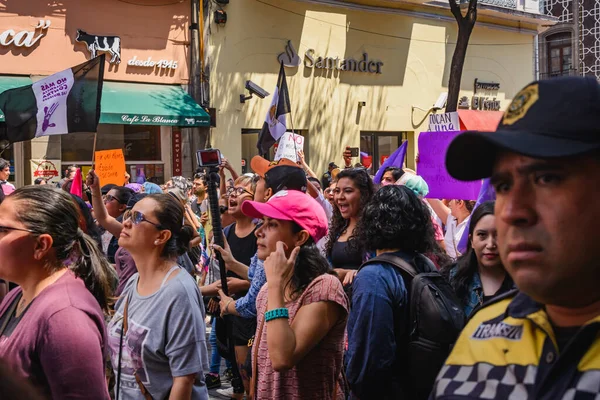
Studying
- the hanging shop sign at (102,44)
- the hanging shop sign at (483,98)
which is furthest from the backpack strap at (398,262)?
the hanging shop sign at (483,98)

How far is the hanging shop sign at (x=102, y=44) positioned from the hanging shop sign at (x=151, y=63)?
0.37 metres

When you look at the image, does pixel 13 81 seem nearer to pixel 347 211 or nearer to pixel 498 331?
pixel 347 211

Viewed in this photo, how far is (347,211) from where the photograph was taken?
19.7 ft

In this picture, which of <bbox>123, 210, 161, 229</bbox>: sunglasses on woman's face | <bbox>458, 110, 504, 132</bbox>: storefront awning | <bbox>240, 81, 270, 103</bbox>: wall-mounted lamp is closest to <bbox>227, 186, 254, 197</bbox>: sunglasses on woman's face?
<bbox>458, 110, 504, 132</bbox>: storefront awning

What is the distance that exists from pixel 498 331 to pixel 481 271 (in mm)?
2505

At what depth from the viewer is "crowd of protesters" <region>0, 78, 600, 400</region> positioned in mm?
1472

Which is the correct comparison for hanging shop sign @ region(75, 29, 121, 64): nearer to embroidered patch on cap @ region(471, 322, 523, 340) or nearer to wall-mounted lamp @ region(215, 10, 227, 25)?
wall-mounted lamp @ region(215, 10, 227, 25)

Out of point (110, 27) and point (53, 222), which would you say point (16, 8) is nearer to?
point (110, 27)

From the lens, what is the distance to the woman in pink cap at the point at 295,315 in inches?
129

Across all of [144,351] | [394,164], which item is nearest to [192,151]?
[394,164]

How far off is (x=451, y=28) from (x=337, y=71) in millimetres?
5227

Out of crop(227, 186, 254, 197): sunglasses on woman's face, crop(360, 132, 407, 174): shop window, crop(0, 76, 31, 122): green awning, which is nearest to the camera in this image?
crop(227, 186, 254, 197): sunglasses on woman's face

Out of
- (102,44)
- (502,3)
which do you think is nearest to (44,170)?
(102,44)

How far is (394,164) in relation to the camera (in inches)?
343
